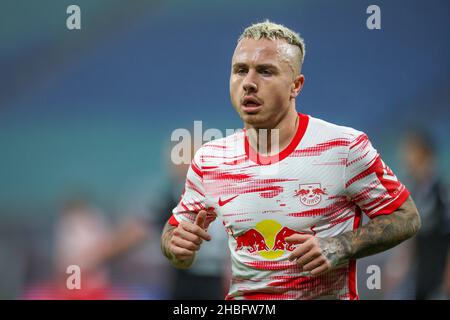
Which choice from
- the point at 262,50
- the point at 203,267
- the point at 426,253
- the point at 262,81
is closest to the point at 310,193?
the point at 262,81

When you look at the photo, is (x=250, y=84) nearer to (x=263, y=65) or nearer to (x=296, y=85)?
(x=263, y=65)

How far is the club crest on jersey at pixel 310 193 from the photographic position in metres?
2.07

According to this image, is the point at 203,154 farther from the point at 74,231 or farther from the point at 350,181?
the point at 74,231

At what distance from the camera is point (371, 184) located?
Answer: 205cm

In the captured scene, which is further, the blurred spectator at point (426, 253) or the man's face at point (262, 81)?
the blurred spectator at point (426, 253)

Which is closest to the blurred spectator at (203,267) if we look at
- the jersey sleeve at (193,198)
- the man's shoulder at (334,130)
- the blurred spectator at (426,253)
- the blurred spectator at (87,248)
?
the blurred spectator at (87,248)

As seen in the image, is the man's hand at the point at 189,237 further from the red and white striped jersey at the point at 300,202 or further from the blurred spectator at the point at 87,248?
the blurred spectator at the point at 87,248

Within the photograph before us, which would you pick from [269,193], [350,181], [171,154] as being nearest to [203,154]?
[269,193]

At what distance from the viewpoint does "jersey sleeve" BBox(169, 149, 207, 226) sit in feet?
7.48

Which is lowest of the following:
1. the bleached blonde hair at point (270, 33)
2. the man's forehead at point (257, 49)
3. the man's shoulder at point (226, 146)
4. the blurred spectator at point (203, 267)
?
the blurred spectator at point (203, 267)

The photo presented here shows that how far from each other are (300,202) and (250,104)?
0.38 meters

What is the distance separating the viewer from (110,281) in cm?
360

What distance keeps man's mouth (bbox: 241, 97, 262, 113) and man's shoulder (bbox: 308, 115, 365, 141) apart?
8.5 inches

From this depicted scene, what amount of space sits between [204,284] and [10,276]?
1154 millimetres
